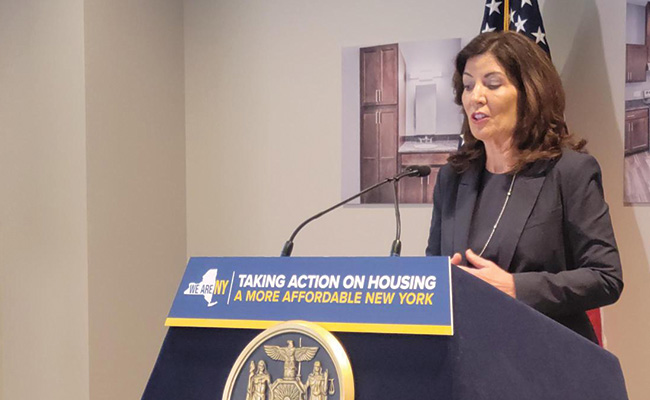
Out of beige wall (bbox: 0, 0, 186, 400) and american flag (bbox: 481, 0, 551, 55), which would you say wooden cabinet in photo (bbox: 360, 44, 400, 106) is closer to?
american flag (bbox: 481, 0, 551, 55)

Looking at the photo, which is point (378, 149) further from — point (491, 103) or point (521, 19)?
point (491, 103)

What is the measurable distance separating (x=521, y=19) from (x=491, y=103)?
2.69 ft

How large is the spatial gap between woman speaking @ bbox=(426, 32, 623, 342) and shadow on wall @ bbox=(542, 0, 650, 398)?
0.85 meters

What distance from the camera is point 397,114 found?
3.15 meters

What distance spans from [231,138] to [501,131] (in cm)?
187

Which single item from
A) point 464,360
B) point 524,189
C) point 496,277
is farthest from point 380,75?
point 464,360

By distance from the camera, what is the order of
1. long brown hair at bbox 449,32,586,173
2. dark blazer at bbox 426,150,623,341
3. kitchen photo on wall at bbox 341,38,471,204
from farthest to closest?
kitchen photo on wall at bbox 341,38,471,204
long brown hair at bbox 449,32,586,173
dark blazer at bbox 426,150,623,341

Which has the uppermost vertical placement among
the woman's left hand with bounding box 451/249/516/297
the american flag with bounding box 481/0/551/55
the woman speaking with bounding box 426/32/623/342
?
the american flag with bounding box 481/0/551/55

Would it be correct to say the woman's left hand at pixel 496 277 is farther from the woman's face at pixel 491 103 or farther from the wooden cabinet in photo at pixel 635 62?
the wooden cabinet in photo at pixel 635 62

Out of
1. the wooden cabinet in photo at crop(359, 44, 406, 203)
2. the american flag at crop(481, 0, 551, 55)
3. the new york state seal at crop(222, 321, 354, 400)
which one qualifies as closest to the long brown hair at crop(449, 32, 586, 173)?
the american flag at crop(481, 0, 551, 55)

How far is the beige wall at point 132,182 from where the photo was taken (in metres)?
2.94

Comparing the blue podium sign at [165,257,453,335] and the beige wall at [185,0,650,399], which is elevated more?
the beige wall at [185,0,650,399]

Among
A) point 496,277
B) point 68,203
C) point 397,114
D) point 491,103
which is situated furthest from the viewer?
point 397,114

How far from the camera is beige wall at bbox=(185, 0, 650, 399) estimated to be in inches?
121
